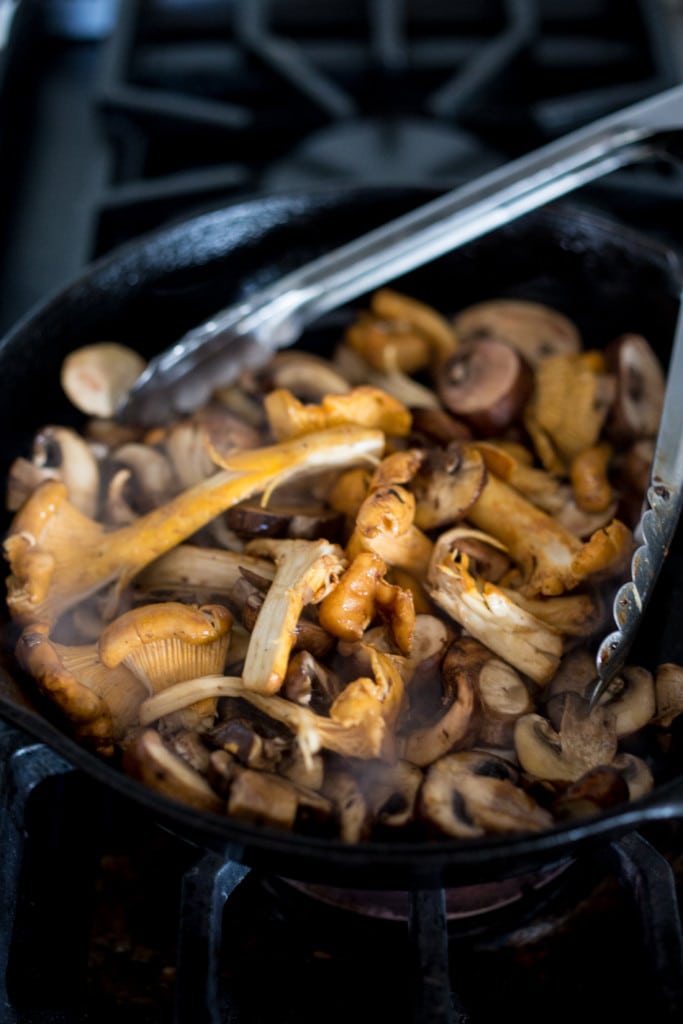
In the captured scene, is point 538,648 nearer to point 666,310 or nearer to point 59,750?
point 59,750

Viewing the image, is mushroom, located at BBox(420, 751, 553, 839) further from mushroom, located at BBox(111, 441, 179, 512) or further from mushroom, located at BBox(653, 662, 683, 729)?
mushroom, located at BBox(111, 441, 179, 512)

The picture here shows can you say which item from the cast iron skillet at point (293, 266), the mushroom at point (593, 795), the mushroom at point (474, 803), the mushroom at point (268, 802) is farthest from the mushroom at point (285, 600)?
the cast iron skillet at point (293, 266)

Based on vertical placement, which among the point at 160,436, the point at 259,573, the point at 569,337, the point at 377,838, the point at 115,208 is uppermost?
the point at 115,208

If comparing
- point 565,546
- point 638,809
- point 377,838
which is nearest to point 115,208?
point 565,546

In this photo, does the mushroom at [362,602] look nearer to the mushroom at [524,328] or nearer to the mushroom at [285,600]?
the mushroom at [285,600]

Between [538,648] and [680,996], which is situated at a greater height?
[538,648]

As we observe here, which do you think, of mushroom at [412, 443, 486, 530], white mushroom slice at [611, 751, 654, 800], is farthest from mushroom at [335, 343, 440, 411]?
white mushroom slice at [611, 751, 654, 800]

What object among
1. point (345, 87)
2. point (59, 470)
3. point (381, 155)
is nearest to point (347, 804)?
point (59, 470)
